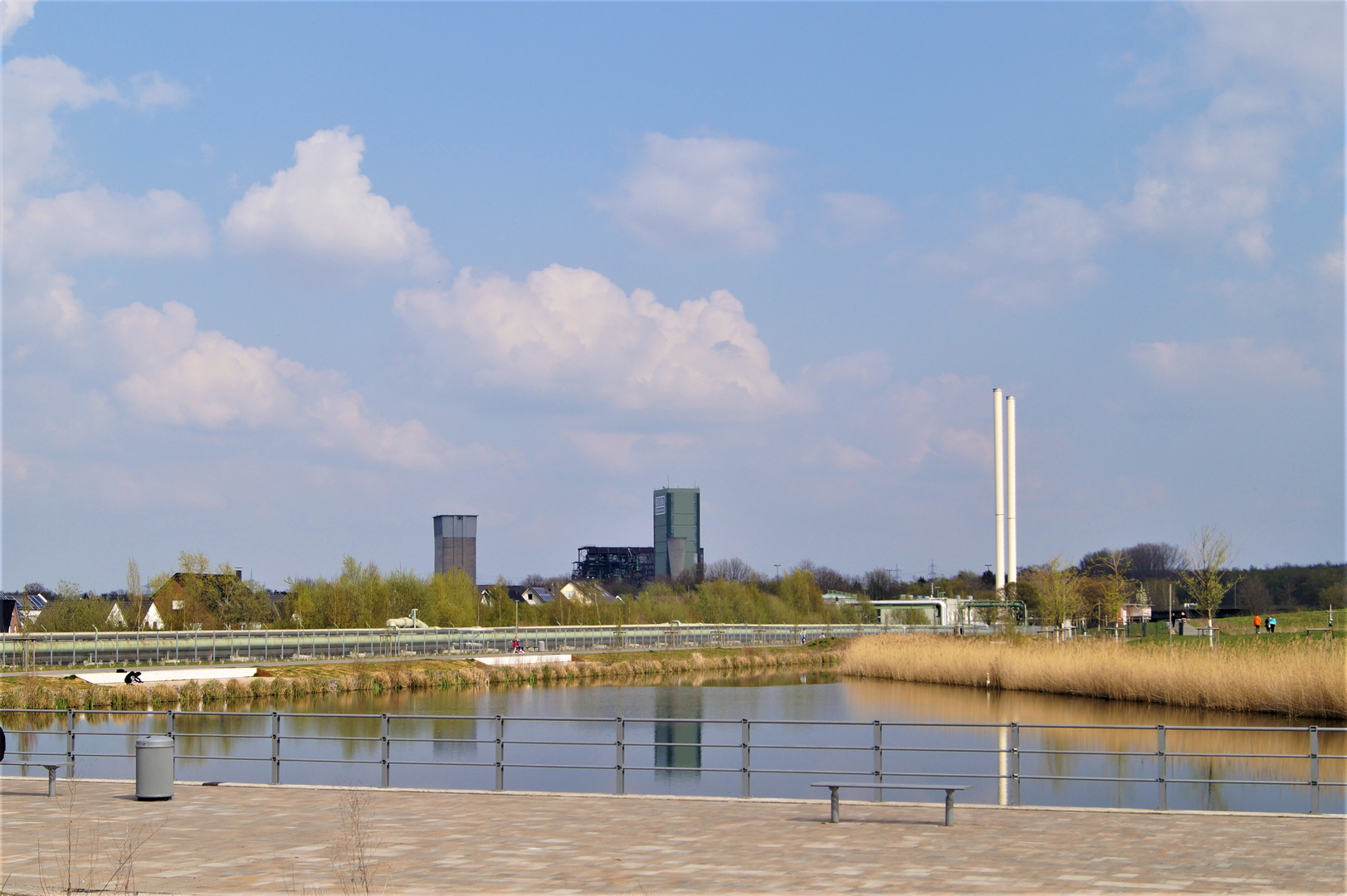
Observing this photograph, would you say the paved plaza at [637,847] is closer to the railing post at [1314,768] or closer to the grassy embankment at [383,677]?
the railing post at [1314,768]

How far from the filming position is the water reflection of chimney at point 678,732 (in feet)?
87.8

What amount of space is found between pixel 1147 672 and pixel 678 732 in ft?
48.0

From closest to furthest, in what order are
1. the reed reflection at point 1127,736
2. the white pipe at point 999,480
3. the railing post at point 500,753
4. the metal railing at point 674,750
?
1. the railing post at point 500,753
2. the metal railing at point 674,750
3. the reed reflection at point 1127,736
4. the white pipe at point 999,480

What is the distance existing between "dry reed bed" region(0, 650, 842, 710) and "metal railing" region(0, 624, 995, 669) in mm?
4938

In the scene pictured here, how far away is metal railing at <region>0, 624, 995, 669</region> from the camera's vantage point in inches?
1859

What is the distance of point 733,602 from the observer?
115 m

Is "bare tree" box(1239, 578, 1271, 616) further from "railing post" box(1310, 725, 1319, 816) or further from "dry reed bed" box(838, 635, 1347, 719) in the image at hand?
"railing post" box(1310, 725, 1319, 816)

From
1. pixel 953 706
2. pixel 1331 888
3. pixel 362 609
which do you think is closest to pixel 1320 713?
pixel 953 706

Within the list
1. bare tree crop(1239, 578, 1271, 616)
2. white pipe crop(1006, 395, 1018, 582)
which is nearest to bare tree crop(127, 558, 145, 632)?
white pipe crop(1006, 395, 1018, 582)

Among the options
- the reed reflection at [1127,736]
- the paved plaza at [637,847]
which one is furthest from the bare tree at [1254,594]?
the paved plaza at [637,847]

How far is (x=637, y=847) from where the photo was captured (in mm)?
12859

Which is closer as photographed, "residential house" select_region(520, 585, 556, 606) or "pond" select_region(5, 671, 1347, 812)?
"pond" select_region(5, 671, 1347, 812)

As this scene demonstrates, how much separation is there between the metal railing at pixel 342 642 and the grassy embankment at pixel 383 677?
3.24 metres

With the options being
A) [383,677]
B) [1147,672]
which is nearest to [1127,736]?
[1147,672]
